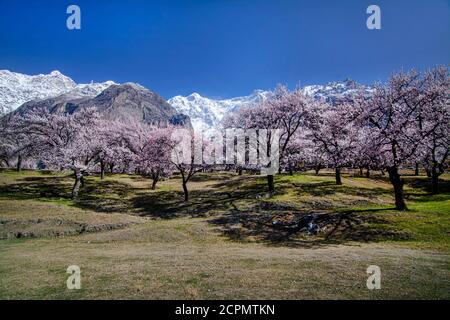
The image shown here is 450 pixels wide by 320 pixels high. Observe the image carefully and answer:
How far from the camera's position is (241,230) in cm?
3159

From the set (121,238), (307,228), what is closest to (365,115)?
(307,228)

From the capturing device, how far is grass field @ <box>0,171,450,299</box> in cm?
1409

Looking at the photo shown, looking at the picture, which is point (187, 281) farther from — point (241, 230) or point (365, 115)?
point (365, 115)

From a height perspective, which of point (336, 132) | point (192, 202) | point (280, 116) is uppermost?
point (280, 116)

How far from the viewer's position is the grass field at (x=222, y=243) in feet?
46.2

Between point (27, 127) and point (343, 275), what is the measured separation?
5616 centimetres

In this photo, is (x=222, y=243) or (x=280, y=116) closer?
(x=222, y=243)

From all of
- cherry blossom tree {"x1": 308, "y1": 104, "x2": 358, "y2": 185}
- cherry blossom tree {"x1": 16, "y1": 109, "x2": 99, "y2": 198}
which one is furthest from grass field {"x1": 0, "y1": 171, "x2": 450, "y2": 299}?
cherry blossom tree {"x1": 308, "y1": 104, "x2": 358, "y2": 185}

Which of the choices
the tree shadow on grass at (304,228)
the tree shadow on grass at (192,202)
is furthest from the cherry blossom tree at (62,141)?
the tree shadow on grass at (304,228)

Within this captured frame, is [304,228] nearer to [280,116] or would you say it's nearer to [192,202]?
[192,202]

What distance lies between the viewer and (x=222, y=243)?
1102 inches

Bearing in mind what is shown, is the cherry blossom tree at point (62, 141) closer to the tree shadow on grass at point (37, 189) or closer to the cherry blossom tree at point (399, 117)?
the tree shadow on grass at point (37, 189)

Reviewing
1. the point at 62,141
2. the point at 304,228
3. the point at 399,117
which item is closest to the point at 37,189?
the point at 62,141
